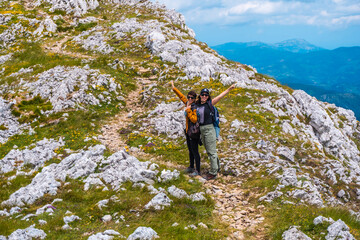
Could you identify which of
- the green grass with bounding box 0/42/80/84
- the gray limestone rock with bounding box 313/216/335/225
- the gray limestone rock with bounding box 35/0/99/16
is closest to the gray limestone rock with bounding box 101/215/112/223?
the gray limestone rock with bounding box 313/216/335/225

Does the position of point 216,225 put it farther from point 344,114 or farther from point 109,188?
point 344,114

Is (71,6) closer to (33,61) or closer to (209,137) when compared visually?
(33,61)

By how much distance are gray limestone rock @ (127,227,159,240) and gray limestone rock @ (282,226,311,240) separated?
3.75m

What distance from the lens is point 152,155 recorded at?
1430 centimetres

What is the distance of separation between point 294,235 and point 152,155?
9.52 m

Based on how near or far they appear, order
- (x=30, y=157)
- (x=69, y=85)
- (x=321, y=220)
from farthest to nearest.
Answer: (x=69, y=85)
(x=30, y=157)
(x=321, y=220)

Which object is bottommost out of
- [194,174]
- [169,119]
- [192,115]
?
[194,174]

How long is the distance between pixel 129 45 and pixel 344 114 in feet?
128

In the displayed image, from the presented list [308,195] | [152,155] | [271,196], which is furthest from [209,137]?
[152,155]

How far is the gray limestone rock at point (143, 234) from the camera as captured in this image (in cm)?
621

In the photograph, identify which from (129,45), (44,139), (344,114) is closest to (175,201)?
(44,139)

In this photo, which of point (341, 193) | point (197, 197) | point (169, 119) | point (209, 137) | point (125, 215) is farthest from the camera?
point (169, 119)

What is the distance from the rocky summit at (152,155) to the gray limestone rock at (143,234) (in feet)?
0.12

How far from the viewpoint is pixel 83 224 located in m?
7.24
